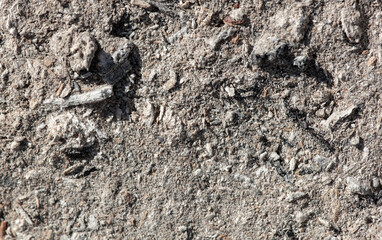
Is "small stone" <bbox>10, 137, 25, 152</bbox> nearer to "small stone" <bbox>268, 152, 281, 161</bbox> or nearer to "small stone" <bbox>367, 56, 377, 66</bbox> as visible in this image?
"small stone" <bbox>268, 152, 281, 161</bbox>

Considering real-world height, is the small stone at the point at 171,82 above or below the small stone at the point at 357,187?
above

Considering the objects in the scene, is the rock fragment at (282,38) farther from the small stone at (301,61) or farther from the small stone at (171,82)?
the small stone at (171,82)

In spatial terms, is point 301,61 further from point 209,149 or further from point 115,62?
point 115,62

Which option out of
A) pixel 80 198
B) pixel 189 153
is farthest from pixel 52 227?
pixel 189 153

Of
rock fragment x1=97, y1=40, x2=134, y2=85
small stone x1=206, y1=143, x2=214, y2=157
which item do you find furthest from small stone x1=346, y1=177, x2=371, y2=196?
rock fragment x1=97, y1=40, x2=134, y2=85

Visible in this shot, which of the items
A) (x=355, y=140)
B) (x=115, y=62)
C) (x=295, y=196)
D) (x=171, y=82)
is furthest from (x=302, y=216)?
(x=115, y=62)

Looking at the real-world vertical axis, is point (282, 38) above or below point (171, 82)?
above

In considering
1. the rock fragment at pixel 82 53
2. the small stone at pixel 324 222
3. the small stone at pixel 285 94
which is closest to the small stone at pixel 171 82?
the rock fragment at pixel 82 53

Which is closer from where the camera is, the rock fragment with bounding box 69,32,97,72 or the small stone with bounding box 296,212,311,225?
the rock fragment with bounding box 69,32,97,72
